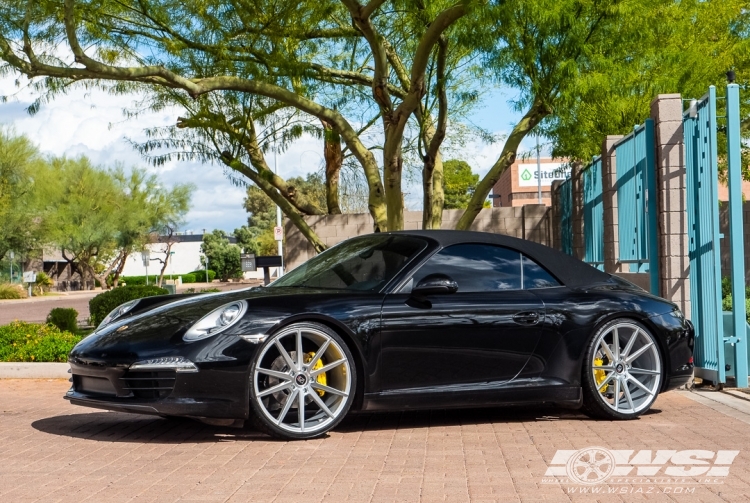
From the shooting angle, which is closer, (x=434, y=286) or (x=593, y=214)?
(x=434, y=286)

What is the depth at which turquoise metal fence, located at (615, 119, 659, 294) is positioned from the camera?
9750 mm

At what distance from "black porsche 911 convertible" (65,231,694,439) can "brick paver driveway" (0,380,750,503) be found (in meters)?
0.25

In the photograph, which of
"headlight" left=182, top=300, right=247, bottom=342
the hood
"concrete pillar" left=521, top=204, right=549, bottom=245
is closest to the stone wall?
"concrete pillar" left=521, top=204, right=549, bottom=245

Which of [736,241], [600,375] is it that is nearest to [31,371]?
[600,375]

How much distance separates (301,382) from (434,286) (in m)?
1.07

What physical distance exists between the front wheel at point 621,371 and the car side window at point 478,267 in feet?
2.48

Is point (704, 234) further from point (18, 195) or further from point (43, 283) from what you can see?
point (43, 283)

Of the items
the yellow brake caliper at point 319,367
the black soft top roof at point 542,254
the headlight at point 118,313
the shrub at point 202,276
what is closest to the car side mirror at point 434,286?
the black soft top roof at point 542,254

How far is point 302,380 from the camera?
20.5 feet

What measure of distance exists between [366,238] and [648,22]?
8.80 metres

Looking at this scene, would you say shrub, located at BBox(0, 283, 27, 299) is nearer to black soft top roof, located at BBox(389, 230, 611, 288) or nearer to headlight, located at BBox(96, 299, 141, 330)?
headlight, located at BBox(96, 299, 141, 330)

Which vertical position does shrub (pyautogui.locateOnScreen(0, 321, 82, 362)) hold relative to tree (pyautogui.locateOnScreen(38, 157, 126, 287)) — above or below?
below

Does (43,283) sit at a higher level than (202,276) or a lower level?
higher

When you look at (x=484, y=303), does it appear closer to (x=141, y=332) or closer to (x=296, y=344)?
(x=296, y=344)
